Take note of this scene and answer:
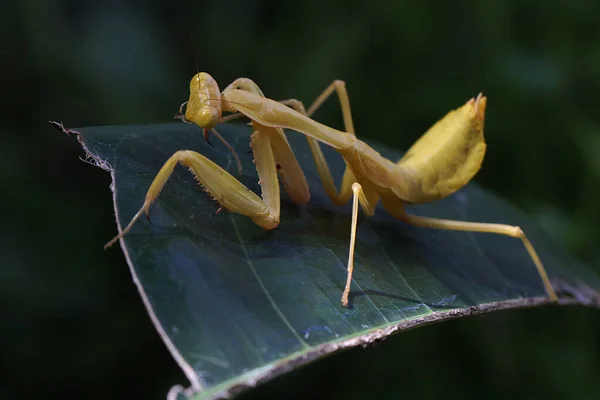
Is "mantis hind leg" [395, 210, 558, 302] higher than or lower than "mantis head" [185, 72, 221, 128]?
lower

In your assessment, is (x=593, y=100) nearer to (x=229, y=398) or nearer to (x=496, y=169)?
(x=496, y=169)

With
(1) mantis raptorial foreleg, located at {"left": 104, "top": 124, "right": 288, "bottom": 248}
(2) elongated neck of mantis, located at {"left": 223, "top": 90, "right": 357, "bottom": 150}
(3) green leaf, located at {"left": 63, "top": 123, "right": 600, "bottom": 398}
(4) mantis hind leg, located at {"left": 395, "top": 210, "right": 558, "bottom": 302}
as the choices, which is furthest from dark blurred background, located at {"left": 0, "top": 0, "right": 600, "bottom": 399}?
(1) mantis raptorial foreleg, located at {"left": 104, "top": 124, "right": 288, "bottom": 248}

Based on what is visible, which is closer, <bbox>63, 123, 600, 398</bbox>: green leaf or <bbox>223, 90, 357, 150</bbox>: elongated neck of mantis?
<bbox>63, 123, 600, 398</bbox>: green leaf

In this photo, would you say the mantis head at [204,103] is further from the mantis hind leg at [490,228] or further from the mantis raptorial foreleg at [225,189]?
the mantis hind leg at [490,228]

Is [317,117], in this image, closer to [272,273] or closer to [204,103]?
[204,103]

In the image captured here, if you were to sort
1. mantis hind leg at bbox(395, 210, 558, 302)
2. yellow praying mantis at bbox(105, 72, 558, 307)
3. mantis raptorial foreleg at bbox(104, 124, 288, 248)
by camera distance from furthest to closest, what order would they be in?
mantis hind leg at bbox(395, 210, 558, 302), yellow praying mantis at bbox(105, 72, 558, 307), mantis raptorial foreleg at bbox(104, 124, 288, 248)

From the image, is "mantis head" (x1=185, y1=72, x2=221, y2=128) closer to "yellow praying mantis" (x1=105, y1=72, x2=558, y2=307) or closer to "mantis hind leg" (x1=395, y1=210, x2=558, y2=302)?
"yellow praying mantis" (x1=105, y1=72, x2=558, y2=307)

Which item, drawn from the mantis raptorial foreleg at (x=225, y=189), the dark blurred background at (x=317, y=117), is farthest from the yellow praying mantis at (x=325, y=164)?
the dark blurred background at (x=317, y=117)
